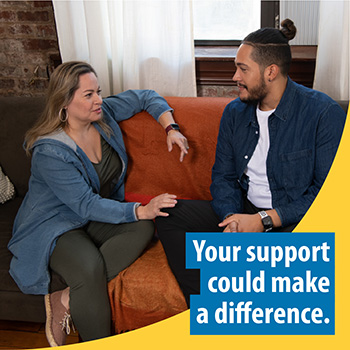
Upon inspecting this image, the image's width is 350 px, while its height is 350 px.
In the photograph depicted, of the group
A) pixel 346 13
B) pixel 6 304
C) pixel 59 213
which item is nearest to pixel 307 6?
pixel 346 13

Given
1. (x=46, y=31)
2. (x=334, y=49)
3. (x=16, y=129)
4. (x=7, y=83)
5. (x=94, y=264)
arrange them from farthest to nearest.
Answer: (x=7, y=83) → (x=46, y=31) → (x=16, y=129) → (x=334, y=49) → (x=94, y=264)

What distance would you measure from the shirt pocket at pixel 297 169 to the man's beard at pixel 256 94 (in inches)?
9.4

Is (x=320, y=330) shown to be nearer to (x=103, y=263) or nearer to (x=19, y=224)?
(x=103, y=263)

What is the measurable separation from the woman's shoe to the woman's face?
68cm

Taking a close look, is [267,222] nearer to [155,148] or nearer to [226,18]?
[155,148]

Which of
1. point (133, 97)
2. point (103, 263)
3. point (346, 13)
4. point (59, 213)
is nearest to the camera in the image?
point (103, 263)

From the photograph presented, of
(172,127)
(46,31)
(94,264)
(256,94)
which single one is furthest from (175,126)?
(46,31)

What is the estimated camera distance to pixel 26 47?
2.67 meters

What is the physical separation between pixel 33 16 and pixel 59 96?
1.06 meters

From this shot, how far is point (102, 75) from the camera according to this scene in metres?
2.46

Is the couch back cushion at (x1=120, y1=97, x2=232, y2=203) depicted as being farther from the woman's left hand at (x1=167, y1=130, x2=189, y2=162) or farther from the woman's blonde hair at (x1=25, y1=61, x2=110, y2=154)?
the woman's blonde hair at (x1=25, y1=61, x2=110, y2=154)

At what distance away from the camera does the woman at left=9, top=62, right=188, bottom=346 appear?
1.68 metres

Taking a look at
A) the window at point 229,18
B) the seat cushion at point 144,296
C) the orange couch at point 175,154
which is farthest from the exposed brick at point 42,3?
the seat cushion at point 144,296

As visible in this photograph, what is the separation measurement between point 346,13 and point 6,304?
1.87 metres
